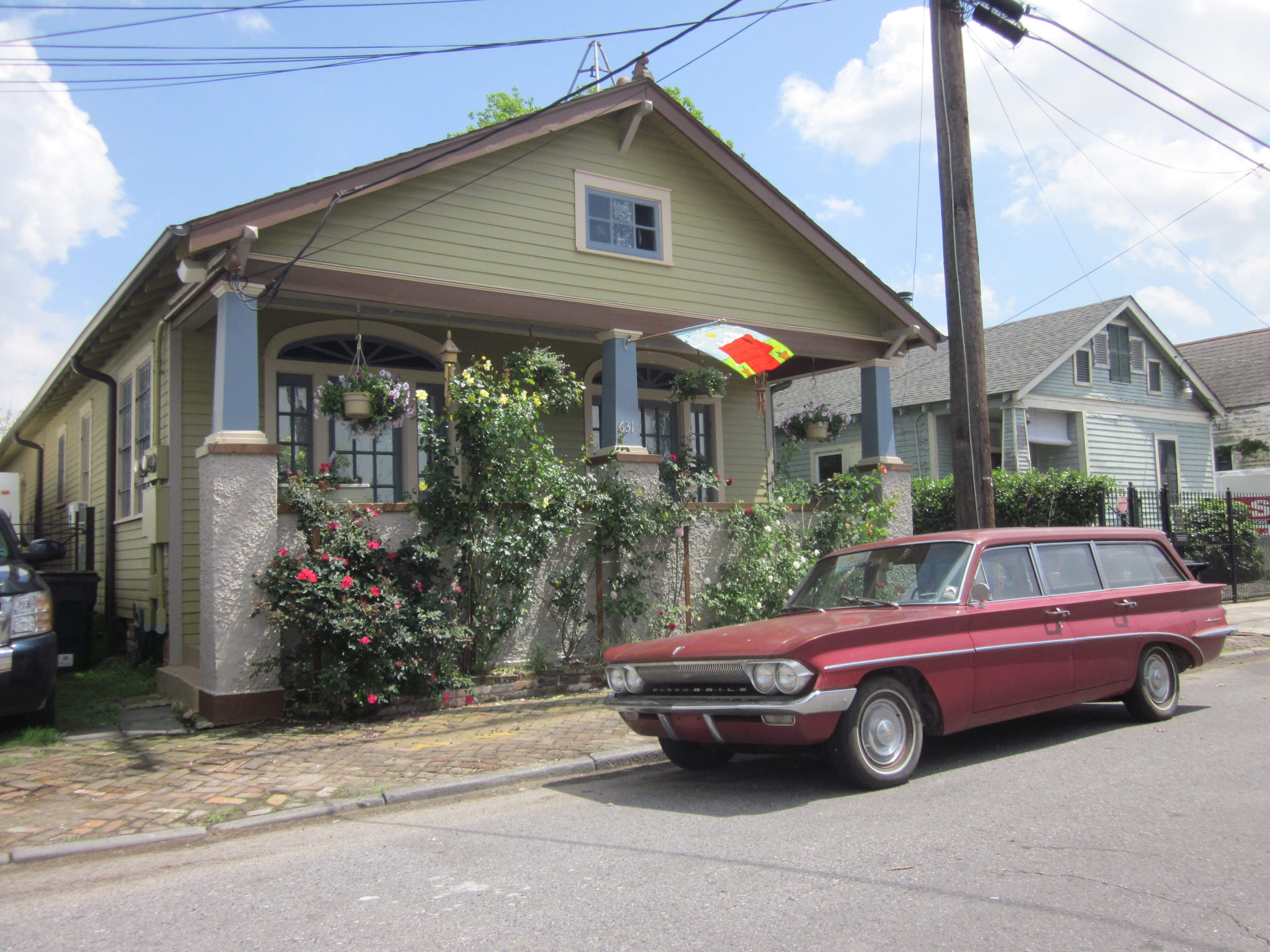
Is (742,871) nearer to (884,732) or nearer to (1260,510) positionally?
(884,732)

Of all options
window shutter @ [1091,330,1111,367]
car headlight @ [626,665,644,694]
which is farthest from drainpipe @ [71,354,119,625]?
window shutter @ [1091,330,1111,367]

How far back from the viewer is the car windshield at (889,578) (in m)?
6.71

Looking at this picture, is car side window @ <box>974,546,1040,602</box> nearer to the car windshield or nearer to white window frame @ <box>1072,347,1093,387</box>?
the car windshield

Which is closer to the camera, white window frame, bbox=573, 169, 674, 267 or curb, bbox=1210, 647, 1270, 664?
white window frame, bbox=573, 169, 674, 267

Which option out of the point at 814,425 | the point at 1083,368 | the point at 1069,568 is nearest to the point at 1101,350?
the point at 1083,368

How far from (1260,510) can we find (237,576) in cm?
1784

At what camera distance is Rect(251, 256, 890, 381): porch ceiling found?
31.1ft

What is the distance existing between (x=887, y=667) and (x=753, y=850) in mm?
1636

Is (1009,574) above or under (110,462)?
under

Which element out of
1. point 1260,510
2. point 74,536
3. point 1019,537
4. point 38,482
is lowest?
point 1019,537

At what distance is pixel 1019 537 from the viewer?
7.21 m

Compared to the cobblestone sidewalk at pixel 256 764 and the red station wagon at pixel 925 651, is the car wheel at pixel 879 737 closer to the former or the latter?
the red station wagon at pixel 925 651

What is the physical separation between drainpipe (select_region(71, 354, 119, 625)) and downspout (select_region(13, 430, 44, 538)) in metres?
6.86

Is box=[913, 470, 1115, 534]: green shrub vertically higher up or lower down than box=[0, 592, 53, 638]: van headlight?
higher up
